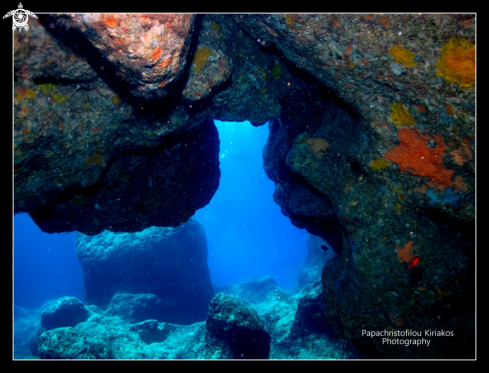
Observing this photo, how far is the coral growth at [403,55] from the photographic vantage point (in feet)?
10.9

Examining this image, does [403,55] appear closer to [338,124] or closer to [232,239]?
[338,124]

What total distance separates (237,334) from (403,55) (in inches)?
282

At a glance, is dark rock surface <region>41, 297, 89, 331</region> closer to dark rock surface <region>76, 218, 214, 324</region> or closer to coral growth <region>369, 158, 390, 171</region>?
dark rock surface <region>76, 218, 214, 324</region>

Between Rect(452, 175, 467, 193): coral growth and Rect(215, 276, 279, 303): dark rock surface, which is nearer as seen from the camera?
Rect(452, 175, 467, 193): coral growth

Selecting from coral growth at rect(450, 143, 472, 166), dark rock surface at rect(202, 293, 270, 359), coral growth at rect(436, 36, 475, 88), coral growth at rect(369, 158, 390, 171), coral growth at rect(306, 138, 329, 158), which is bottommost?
dark rock surface at rect(202, 293, 270, 359)

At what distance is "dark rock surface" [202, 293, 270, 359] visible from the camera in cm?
695

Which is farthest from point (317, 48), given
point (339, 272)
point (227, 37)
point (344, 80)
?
point (339, 272)

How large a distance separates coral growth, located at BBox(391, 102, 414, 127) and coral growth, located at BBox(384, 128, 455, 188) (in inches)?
3.4

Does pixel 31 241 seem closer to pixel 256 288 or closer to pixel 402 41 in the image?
pixel 256 288

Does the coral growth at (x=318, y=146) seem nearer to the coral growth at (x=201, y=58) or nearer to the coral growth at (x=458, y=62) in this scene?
the coral growth at (x=458, y=62)

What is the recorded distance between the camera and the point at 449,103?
3336 millimetres

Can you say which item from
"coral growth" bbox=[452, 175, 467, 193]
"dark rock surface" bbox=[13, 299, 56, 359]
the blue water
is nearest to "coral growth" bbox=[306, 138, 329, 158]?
"coral growth" bbox=[452, 175, 467, 193]

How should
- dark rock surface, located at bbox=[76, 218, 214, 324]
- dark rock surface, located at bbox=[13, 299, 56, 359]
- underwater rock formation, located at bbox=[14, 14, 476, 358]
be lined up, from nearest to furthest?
underwater rock formation, located at bbox=[14, 14, 476, 358] → dark rock surface, located at bbox=[76, 218, 214, 324] → dark rock surface, located at bbox=[13, 299, 56, 359]

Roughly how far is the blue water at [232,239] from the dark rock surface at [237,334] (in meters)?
45.6
